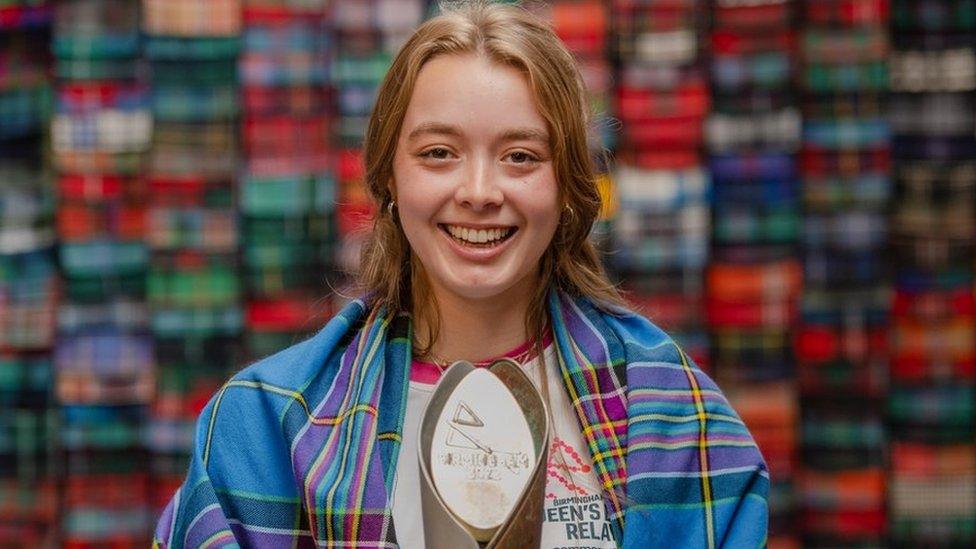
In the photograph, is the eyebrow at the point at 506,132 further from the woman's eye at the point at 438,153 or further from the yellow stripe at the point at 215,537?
the yellow stripe at the point at 215,537

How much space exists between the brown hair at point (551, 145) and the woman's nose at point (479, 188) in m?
0.08

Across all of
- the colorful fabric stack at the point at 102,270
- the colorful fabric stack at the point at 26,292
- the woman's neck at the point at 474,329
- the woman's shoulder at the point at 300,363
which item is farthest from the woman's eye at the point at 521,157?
the colorful fabric stack at the point at 26,292

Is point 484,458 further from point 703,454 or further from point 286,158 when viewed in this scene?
point 286,158

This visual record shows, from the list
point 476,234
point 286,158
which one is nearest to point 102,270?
point 286,158

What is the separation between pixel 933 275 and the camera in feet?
9.50

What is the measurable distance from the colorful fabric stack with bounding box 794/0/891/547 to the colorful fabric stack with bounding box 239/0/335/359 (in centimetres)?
96

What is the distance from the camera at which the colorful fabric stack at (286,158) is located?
2.85 meters

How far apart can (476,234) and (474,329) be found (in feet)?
0.44

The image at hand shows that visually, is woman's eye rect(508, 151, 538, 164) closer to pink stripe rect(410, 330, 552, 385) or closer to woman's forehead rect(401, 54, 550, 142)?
woman's forehead rect(401, 54, 550, 142)

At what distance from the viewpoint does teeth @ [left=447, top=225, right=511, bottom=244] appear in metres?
1.52

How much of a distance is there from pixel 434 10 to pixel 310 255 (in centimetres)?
54

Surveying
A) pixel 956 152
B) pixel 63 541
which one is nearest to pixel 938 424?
pixel 956 152

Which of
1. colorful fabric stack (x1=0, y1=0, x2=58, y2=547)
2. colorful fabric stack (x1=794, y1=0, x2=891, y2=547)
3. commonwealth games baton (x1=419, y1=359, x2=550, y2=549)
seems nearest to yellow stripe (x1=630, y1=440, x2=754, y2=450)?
commonwealth games baton (x1=419, y1=359, x2=550, y2=549)

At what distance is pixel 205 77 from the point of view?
9.30 ft
